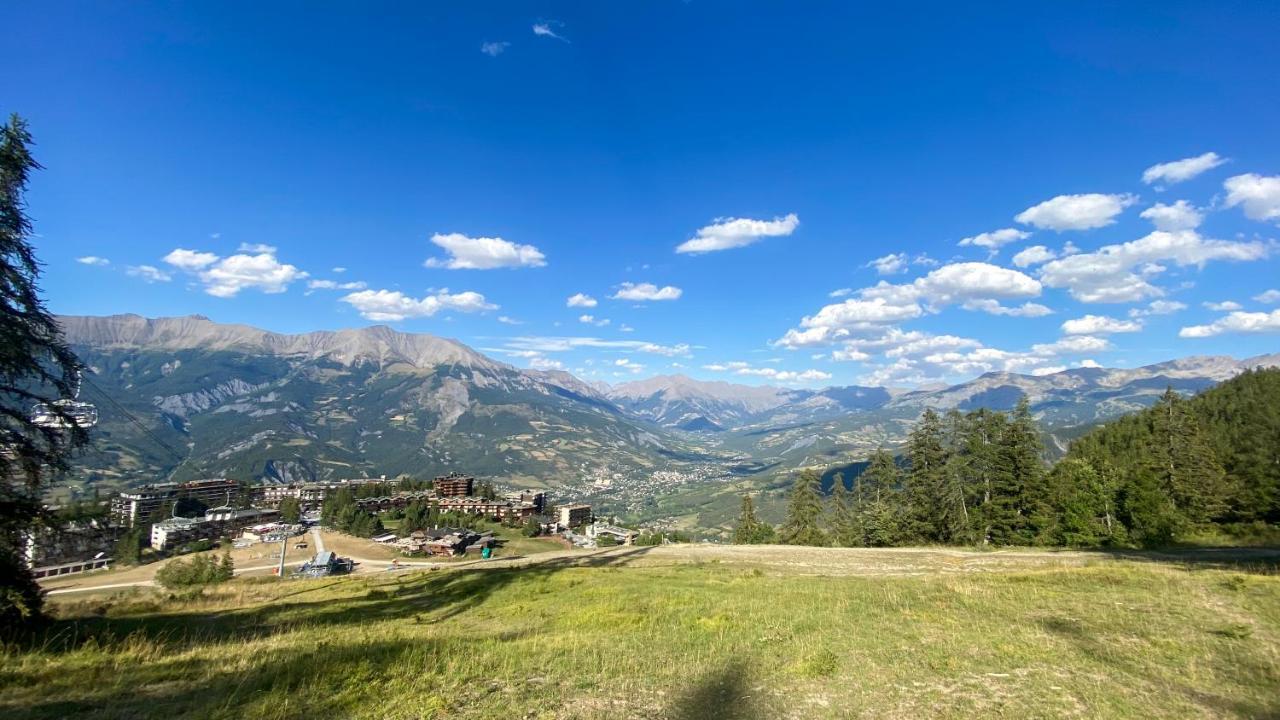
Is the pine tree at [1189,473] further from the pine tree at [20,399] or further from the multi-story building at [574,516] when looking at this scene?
the multi-story building at [574,516]

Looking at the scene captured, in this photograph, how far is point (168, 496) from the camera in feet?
551

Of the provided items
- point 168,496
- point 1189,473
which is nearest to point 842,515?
point 1189,473

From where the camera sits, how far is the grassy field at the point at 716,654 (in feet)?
26.3

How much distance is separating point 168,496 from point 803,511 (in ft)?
672

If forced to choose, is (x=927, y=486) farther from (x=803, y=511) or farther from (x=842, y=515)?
→ (x=803, y=511)

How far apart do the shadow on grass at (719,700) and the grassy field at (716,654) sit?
5 cm

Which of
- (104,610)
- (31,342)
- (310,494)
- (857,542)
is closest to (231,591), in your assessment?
(104,610)

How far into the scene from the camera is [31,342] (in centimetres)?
1437

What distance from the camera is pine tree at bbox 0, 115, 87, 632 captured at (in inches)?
539

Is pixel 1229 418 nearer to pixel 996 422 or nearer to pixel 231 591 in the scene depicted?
pixel 996 422

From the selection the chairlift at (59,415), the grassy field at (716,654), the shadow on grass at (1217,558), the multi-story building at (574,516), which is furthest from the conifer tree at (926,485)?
the multi-story building at (574,516)

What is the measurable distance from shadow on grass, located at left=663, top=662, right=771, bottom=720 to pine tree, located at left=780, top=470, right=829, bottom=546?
5822 cm

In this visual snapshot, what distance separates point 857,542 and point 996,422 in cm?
1805

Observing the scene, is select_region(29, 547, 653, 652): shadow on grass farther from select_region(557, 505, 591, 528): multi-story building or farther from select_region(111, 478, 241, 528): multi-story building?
select_region(111, 478, 241, 528): multi-story building
